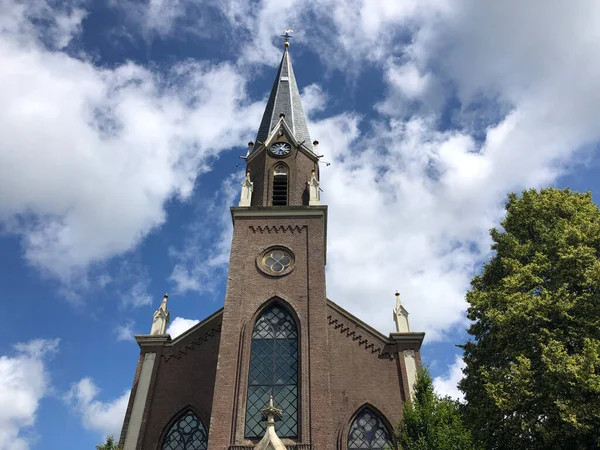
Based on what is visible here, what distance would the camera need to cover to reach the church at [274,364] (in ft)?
53.7

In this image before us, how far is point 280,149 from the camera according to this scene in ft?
85.0

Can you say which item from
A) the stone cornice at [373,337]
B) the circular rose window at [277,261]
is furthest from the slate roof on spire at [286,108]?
the stone cornice at [373,337]

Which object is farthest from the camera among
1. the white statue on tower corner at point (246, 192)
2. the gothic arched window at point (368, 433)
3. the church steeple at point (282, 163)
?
the church steeple at point (282, 163)

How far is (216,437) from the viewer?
1570 centimetres

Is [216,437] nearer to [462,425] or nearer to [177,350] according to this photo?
[177,350]

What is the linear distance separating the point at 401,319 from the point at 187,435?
399 inches

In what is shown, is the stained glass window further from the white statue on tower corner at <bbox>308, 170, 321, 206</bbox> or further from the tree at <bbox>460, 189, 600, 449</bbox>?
the tree at <bbox>460, 189, 600, 449</bbox>

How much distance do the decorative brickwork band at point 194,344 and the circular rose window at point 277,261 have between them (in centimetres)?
371

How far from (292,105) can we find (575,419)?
77.9 feet

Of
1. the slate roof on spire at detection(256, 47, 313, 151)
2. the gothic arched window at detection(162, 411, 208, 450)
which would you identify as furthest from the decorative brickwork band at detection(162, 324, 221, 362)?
the slate roof on spire at detection(256, 47, 313, 151)

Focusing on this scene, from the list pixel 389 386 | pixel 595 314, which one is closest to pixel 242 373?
pixel 389 386

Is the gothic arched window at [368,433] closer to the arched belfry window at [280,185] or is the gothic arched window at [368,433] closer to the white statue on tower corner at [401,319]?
the white statue on tower corner at [401,319]

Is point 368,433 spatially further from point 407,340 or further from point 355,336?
point 407,340

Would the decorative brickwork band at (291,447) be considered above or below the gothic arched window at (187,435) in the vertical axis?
below
